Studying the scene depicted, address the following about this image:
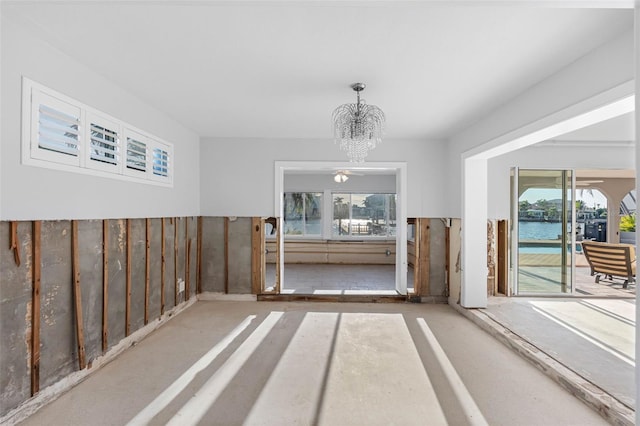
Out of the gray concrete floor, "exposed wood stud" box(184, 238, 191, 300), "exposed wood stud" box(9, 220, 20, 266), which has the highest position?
"exposed wood stud" box(9, 220, 20, 266)

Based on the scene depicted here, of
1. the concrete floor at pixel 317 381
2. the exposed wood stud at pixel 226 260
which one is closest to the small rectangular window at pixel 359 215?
the exposed wood stud at pixel 226 260

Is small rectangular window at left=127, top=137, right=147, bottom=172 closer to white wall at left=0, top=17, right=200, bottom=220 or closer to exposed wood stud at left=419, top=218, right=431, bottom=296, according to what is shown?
white wall at left=0, top=17, right=200, bottom=220

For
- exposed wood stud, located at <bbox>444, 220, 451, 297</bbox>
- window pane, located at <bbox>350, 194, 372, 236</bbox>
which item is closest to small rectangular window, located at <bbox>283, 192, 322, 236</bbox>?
window pane, located at <bbox>350, 194, 372, 236</bbox>

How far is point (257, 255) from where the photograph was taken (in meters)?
5.00

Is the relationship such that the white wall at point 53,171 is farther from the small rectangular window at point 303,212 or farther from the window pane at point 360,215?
the window pane at point 360,215

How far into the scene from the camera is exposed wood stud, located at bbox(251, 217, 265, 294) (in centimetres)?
498

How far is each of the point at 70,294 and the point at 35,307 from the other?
33 centimetres

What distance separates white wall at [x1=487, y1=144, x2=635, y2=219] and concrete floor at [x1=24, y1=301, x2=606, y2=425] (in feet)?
6.64

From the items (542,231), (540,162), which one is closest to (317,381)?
(542,231)

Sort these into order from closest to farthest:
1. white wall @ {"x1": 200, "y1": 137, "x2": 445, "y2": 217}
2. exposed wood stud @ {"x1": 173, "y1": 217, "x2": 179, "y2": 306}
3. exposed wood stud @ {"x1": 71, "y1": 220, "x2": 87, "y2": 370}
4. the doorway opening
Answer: exposed wood stud @ {"x1": 71, "y1": 220, "x2": 87, "y2": 370}, exposed wood stud @ {"x1": 173, "y1": 217, "x2": 179, "y2": 306}, white wall @ {"x1": 200, "y1": 137, "x2": 445, "y2": 217}, the doorway opening

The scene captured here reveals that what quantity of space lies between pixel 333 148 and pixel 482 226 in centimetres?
246

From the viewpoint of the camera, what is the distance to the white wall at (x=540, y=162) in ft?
15.9

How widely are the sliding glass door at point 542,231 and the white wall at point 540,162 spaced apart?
119mm

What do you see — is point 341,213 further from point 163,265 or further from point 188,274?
point 163,265
